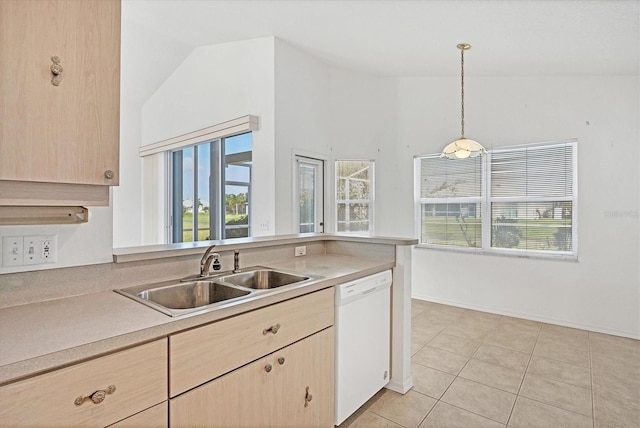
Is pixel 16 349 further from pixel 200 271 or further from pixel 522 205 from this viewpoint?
pixel 522 205

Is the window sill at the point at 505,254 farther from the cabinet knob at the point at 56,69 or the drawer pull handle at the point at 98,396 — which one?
the cabinet knob at the point at 56,69

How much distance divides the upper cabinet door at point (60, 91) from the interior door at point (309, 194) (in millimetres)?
3293

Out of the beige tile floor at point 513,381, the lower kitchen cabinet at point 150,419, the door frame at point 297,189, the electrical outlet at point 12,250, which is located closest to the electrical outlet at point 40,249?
the electrical outlet at point 12,250

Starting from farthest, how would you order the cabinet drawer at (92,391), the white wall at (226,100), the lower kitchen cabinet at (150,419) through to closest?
the white wall at (226,100), the lower kitchen cabinet at (150,419), the cabinet drawer at (92,391)

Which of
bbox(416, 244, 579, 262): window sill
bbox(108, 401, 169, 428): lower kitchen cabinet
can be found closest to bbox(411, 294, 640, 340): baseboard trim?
bbox(416, 244, 579, 262): window sill

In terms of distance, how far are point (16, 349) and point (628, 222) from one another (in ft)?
15.6

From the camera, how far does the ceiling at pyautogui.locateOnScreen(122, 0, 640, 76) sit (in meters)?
2.58

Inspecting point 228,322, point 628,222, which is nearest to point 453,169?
point 628,222

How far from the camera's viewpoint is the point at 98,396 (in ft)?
3.20

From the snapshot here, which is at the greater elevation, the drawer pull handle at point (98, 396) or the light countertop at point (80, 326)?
the light countertop at point (80, 326)

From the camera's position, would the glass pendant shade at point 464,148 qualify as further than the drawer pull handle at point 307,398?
Yes

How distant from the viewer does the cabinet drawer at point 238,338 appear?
46.4 inches

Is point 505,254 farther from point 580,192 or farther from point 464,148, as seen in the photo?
point 464,148

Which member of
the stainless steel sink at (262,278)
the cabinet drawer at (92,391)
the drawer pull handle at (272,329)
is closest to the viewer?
the cabinet drawer at (92,391)
